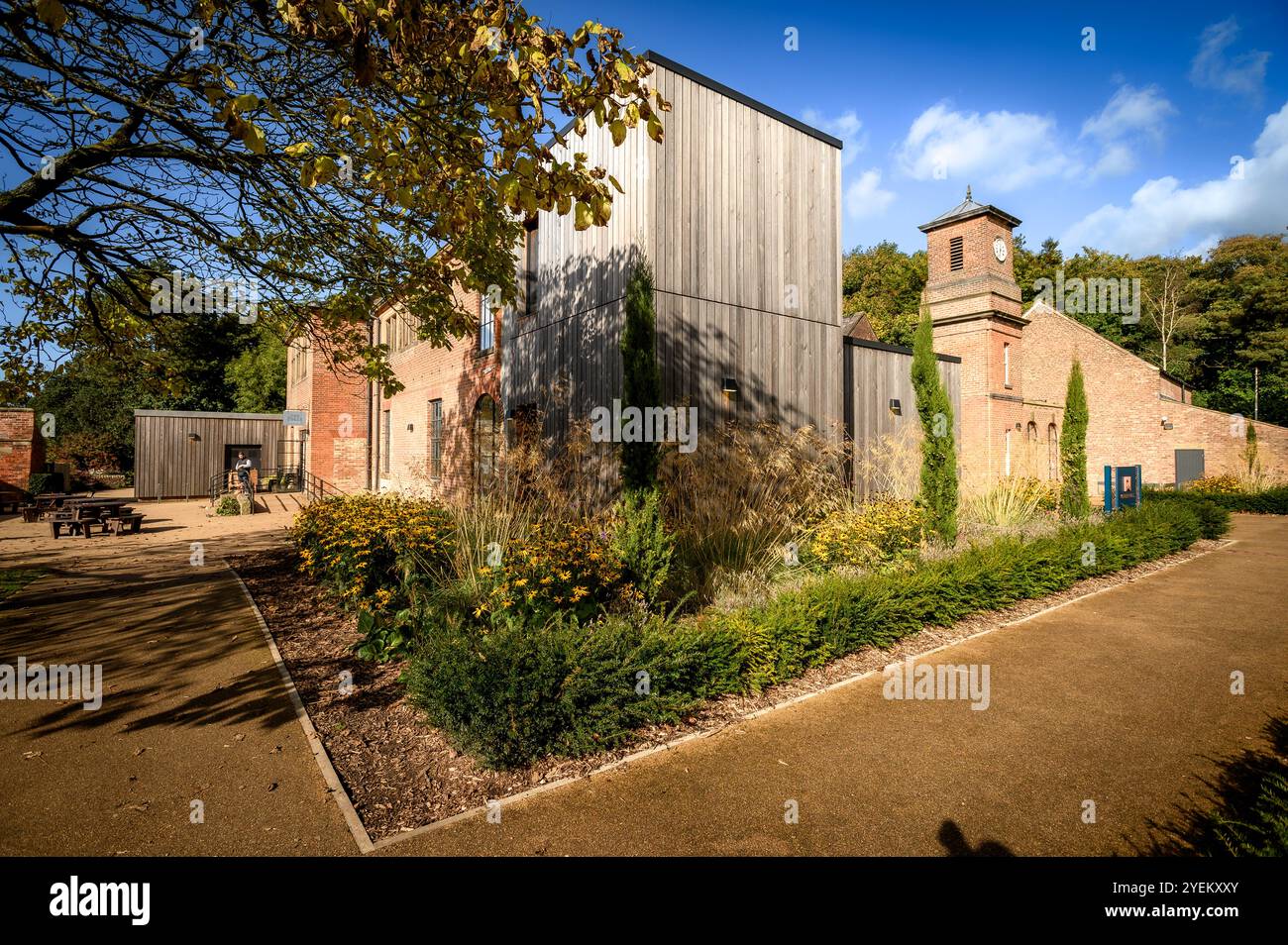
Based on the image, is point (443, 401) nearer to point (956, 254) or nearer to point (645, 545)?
point (645, 545)

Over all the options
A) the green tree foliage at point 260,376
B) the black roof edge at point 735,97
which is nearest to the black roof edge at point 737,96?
the black roof edge at point 735,97

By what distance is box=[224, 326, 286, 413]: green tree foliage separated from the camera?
36781 millimetres

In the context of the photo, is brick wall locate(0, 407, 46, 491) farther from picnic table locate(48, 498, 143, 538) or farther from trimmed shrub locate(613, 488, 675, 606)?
trimmed shrub locate(613, 488, 675, 606)

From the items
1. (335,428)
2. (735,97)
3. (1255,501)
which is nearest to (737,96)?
(735,97)

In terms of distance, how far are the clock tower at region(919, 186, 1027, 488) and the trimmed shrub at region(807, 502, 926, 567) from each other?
10193mm

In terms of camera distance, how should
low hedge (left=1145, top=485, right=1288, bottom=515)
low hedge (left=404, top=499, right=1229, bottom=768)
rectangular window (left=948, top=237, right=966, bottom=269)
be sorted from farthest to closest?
1. rectangular window (left=948, top=237, right=966, bottom=269)
2. low hedge (left=1145, top=485, right=1288, bottom=515)
3. low hedge (left=404, top=499, right=1229, bottom=768)

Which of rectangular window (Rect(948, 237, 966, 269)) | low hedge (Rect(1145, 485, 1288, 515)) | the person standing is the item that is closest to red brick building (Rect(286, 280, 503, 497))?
the person standing

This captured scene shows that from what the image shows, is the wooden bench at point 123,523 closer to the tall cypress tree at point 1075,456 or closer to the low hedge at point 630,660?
the low hedge at point 630,660

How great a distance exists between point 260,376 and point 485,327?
31.9m

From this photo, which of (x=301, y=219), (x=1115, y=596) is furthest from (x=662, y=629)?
(x=1115, y=596)

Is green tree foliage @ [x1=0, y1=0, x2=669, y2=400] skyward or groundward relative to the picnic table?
skyward

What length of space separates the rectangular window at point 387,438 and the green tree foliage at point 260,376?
22407mm

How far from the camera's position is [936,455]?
346 inches

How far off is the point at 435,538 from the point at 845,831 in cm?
457
